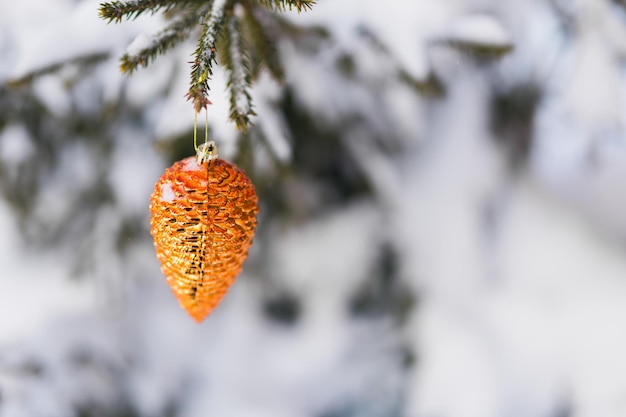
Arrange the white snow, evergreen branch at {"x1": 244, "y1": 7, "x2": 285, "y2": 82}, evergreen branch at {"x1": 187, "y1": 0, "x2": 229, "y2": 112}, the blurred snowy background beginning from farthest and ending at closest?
the blurred snowy background
the white snow
evergreen branch at {"x1": 244, "y1": 7, "x2": 285, "y2": 82}
evergreen branch at {"x1": 187, "y1": 0, "x2": 229, "y2": 112}

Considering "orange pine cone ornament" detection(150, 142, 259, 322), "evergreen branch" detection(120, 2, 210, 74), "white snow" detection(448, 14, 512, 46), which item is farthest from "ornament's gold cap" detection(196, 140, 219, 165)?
"white snow" detection(448, 14, 512, 46)

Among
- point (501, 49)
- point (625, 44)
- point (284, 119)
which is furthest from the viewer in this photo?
point (284, 119)

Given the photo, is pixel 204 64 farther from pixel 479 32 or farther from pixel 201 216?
pixel 479 32

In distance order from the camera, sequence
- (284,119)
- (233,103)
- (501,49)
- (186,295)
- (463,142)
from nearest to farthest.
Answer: (233,103)
(186,295)
(501,49)
(284,119)
(463,142)

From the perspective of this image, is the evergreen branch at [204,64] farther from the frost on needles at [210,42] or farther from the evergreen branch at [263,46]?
the evergreen branch at [263,46]

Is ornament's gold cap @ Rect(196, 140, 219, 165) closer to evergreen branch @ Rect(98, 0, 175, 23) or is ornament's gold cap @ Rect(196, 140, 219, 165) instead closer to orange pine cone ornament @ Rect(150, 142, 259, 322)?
orange pine cone ornament @ Rect(150, 142, 259, 322)

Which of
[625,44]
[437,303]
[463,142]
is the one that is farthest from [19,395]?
[625,44]

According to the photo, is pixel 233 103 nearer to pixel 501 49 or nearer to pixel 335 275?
pixel 501 49
